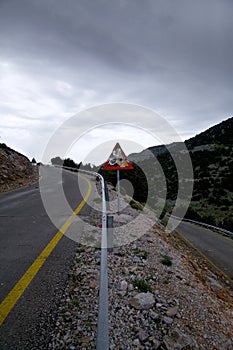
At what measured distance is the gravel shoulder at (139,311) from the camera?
8.08ft

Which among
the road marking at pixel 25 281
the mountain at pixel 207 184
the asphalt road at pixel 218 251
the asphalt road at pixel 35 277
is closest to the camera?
the asphalt road at pixel 35 277

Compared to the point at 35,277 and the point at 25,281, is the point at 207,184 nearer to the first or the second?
the point at 35,277

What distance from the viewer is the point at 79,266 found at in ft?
12.7

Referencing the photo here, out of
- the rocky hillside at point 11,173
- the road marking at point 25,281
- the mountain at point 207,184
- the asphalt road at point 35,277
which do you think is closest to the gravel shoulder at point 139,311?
the asphalt road at point 35,277

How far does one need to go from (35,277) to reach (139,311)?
165 cm

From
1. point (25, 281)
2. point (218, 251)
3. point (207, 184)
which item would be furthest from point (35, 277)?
point (207, 184)

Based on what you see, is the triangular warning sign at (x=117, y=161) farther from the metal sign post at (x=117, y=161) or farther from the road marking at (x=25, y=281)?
the road marking at (x=25, y=281)

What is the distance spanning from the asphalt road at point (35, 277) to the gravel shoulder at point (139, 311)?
0.49ft

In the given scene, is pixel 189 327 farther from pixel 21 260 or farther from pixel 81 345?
pixel 21 260

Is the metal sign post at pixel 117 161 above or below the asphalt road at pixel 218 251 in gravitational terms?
above

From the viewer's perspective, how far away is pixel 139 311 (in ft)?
9.69

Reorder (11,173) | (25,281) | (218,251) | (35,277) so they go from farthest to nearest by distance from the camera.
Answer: (11,173) → (218,251) → (35,277) → (25,281)

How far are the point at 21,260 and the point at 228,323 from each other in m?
3.64

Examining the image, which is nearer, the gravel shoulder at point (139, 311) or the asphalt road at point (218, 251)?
the gravel shoulder at point (139, 311)
